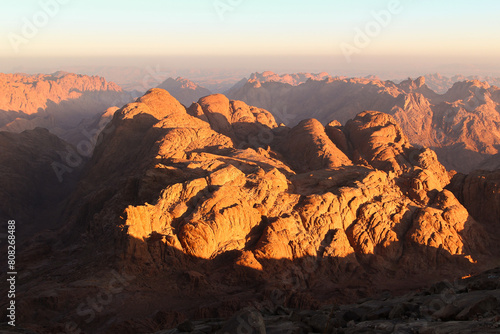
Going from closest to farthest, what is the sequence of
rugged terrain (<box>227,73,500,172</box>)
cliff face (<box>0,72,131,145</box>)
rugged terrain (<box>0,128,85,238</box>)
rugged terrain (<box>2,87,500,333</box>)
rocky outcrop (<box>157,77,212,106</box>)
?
rugged terrain (<box>2,87,500,333</box>) → rugged terrain (<box>0,128,85,238</box>) → rugged terrain (<box>227,73,500,172</box>) → cliff face (<box>0,72,131,145</box>) → rocky outcrop (<box>157,77,212,106</box>)

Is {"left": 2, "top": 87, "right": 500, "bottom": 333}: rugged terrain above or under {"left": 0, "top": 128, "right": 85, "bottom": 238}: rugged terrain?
above

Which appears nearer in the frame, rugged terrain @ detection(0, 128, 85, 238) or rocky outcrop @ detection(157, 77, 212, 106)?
rugged terrain @ detection(0, 128, 85, 238)

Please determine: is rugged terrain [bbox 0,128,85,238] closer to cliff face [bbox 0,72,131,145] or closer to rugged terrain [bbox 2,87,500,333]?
rugged terrain [bbox 2,87,500,333]

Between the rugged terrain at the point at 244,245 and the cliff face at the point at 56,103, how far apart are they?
70.7 metres

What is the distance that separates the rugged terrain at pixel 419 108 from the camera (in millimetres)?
79500

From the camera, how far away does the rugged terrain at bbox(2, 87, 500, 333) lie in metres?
19.3

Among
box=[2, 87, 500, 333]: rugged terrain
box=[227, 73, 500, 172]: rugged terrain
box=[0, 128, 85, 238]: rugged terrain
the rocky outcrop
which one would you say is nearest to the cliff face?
the rocky outcrop

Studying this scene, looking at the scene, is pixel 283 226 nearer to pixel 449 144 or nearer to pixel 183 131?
pixel 183 131

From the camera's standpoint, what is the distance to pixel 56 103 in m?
138

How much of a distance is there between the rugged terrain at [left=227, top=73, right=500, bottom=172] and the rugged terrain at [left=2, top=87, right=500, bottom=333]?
1989 inches

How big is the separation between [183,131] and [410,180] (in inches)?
974

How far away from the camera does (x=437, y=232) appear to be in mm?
26547

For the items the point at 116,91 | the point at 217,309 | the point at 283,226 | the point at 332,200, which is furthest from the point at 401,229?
the point at 116,91

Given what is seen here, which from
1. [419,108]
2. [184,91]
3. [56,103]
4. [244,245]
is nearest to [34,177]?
[244,245]
